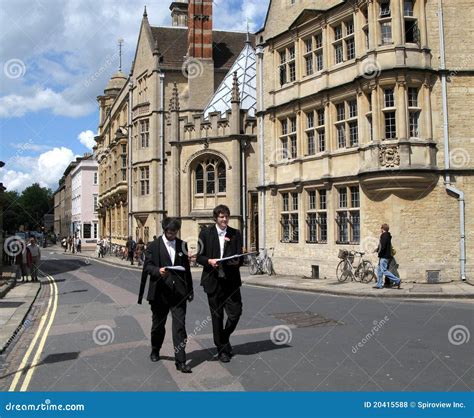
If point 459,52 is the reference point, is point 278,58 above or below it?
above

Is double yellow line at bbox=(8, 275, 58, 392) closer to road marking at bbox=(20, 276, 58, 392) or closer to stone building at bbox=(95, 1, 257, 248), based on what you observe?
road marking at bbox=(20, 276, 58, 392)

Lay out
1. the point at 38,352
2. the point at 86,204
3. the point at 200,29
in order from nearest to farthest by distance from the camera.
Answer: the point at 38,352 → the point at 200,29 → the point at 86,204

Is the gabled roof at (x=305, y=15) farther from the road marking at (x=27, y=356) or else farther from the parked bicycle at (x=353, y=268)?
the road marking at (x=27, y=356)

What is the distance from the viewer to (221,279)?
7.09 m

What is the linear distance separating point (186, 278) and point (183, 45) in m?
34.5

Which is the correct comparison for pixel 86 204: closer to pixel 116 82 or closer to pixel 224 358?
pixel 116 82

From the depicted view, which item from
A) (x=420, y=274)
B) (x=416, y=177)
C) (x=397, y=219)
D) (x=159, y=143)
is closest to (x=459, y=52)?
(x=416, y=177)

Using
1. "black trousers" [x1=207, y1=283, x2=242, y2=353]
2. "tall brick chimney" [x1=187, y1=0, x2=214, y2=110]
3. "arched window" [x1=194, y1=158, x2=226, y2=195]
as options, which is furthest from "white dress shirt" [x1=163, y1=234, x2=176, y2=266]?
"tall brick chimney" [x1=187, y1=0, x2=214, y2=110]

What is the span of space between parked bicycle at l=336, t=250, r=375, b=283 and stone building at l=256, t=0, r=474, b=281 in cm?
37

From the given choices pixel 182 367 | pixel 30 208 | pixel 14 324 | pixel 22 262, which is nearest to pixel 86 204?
pixel 30 208

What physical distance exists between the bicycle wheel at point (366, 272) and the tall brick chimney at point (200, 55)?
20.9m

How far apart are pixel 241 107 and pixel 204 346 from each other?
24652 millimetres

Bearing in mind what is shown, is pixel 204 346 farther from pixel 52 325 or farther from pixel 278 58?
pixel 278 58

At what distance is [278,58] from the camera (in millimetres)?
22969
